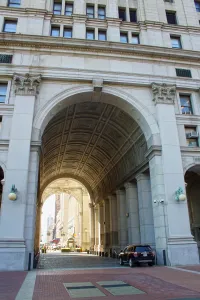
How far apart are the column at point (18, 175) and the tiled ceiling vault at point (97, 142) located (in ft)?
16.6

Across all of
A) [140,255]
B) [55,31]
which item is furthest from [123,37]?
[140,255]

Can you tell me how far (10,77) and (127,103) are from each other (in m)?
10.3

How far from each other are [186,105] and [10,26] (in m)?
18.4

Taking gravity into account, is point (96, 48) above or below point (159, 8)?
below

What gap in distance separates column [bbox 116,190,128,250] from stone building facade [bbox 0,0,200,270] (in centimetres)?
12

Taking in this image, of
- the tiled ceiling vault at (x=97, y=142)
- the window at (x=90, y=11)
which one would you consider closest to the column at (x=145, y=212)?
the tiled ceiling vault at (x=97, y=142)

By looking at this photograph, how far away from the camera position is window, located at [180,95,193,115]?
78.0ft

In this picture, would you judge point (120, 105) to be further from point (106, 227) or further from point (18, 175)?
point (106, 227)

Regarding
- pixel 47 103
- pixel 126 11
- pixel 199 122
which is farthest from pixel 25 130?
pixel 126 11

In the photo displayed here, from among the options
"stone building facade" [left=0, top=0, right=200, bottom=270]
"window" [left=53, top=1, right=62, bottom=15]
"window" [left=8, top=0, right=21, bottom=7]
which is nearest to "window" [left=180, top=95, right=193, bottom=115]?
"stone building facade" [left=0, top=0, right=200, bottom=270]

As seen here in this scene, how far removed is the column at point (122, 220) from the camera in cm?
2981

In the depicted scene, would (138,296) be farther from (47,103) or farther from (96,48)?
(96,48)

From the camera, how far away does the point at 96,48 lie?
923 inches

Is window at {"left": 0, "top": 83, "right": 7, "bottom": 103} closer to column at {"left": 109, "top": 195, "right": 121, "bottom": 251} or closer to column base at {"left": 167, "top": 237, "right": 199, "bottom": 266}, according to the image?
column base at {"left": 167, "top": 237, "right": 199, "bottom": 266}
